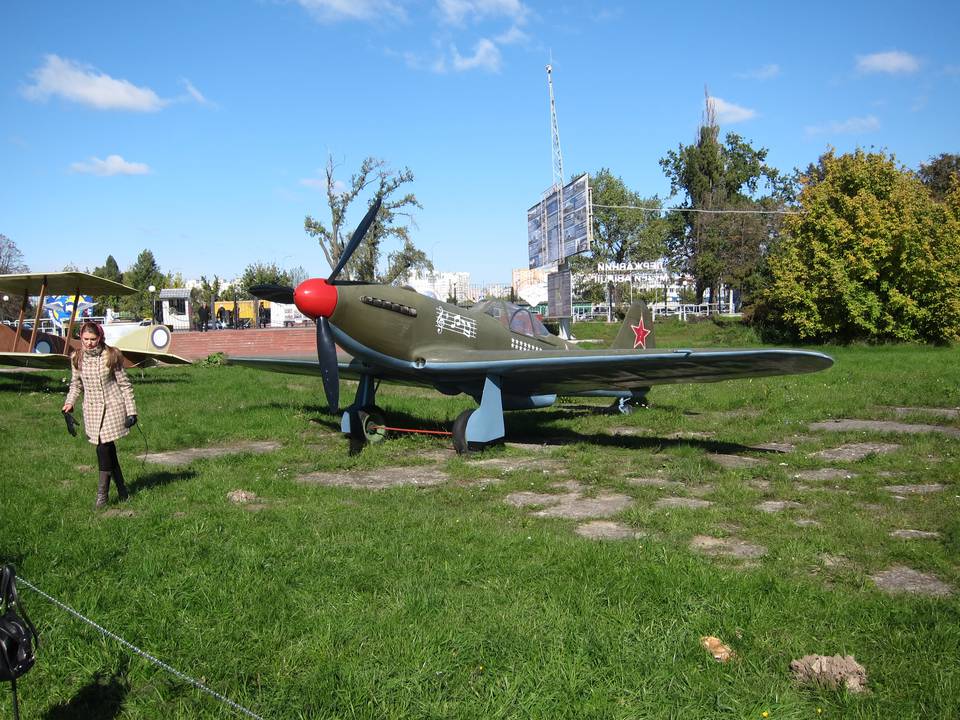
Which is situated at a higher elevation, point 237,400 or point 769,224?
point 769,224

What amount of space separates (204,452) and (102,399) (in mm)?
3067

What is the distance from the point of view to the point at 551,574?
4254 millimetres

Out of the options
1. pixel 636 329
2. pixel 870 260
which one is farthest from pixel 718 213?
pixel 636 329

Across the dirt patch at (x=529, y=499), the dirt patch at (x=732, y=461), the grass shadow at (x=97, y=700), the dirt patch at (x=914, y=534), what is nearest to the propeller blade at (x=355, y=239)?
the dirt patch at (x=529, y=499)

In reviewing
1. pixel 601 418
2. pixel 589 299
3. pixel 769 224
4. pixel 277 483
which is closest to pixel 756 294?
pixel 769 224

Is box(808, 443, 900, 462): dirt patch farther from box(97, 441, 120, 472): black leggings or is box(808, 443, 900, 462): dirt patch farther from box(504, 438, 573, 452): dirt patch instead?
box(97, 441, 120, 472): black leggings

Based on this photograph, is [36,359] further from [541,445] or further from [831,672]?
[831,672]

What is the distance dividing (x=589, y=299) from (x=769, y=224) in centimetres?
3190

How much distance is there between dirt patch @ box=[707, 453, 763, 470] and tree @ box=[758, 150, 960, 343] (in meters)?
24.4

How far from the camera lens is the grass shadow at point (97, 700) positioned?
284 centimetres

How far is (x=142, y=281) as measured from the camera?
3233 inches

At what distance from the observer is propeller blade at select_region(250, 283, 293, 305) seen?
8.98 metres

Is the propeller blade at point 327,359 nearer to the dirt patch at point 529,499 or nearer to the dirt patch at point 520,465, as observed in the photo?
→ the dirt patch at point 520,465

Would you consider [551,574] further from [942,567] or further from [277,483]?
[277,483]
